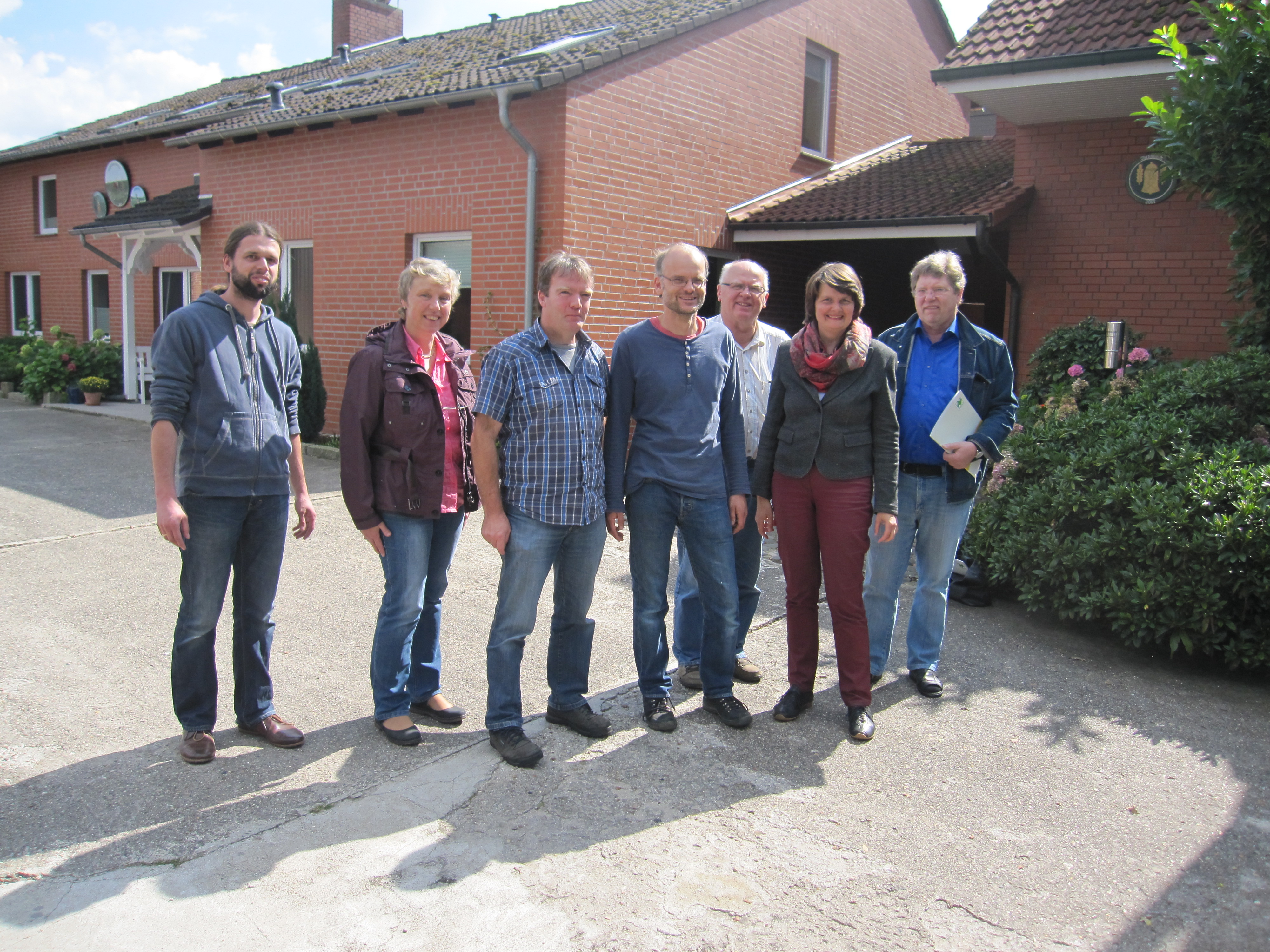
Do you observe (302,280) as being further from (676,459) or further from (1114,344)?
(676,459)

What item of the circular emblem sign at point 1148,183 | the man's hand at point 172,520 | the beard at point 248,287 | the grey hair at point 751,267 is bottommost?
the man's hand at point 172,520

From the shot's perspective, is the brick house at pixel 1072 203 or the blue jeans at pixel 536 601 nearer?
the blue jeans at pixel 536 601

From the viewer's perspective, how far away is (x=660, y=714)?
3910 mm

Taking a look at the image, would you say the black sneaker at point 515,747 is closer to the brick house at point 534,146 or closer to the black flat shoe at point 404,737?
the black flat shoe at point 404,737

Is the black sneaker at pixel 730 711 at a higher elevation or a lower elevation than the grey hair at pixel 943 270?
lower

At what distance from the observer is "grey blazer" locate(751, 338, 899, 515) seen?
380 cm

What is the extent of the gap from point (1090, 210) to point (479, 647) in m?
7.62

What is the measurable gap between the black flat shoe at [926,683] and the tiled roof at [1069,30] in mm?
5981

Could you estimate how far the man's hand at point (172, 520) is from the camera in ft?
10.5

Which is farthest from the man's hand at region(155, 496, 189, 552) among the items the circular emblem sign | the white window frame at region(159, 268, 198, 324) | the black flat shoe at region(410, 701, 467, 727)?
the white window frame at region(159, 268, 198, 324)

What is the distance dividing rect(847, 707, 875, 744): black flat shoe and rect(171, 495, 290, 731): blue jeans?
232cm

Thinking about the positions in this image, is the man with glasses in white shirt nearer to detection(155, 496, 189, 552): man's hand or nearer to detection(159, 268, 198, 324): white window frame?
detection(155, 496, 189, 552): man's hand

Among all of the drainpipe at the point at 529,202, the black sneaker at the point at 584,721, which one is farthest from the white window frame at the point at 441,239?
the black sneaker at the point at 584,721

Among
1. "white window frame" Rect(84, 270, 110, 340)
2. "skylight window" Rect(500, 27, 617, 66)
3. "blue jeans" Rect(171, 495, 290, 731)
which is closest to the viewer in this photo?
"blue jeans" Rect(171, 495, 290, 731)
